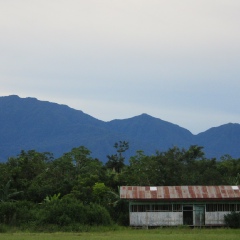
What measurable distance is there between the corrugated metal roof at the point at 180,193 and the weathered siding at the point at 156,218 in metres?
1.31

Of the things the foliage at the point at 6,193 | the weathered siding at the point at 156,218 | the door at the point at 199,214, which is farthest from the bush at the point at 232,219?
the foliage at the point at 6,193

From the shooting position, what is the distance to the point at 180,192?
126 feet

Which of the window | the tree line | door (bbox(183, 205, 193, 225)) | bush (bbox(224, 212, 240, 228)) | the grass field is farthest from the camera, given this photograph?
door (bbox(183, 205, 193, 225))

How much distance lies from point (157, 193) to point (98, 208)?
4345 millimetres

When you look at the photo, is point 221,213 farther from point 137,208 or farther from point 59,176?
point 59,176

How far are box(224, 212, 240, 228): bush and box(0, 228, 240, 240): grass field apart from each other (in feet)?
9.33

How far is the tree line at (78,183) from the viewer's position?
3638 cm

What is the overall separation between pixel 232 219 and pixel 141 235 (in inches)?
348

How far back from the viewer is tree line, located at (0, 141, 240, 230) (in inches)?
1432

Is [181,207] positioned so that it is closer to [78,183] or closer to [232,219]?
[232,219]

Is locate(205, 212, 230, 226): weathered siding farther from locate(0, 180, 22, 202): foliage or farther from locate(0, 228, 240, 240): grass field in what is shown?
locate(0, 180, 22, 202): foliage

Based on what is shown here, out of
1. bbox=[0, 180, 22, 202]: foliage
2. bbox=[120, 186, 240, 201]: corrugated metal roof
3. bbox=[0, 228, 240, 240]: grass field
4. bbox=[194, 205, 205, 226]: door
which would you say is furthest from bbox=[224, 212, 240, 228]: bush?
bbox=[0, 180, 22, 202]: foliage

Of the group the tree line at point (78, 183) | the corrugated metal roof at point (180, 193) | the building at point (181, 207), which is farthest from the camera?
the building at point (181, 207)

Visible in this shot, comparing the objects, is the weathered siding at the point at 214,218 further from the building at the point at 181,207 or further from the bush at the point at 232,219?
the bush at the point at 232,219
